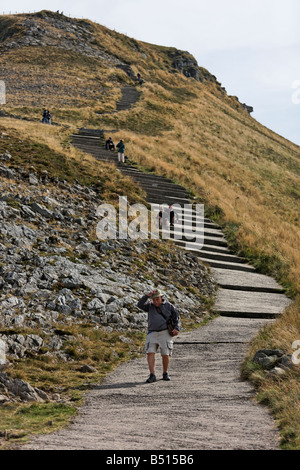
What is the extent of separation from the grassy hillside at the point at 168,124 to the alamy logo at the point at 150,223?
1.91m

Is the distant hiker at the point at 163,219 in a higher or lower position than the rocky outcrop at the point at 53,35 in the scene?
lower

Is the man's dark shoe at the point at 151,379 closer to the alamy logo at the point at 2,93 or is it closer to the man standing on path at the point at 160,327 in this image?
the man standing on path at the point at 160,327

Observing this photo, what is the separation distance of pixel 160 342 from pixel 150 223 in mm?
11438

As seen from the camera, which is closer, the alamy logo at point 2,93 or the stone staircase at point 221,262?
the stone staircase at point 221,262

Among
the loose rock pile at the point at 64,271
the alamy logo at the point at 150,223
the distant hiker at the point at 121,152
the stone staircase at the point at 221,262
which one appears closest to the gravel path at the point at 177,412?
the loose rock pile at the point at 64,271

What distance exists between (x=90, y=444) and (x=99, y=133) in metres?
30.8

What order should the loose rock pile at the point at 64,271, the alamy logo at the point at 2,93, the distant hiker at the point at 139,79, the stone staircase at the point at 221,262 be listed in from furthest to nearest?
the distant hiker at the point at 139,79
the alamy logo at the point at 2,93
the stone staircase at the point at 221,262
the loose rock pile at the point at 64,271

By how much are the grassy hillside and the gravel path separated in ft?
2.62

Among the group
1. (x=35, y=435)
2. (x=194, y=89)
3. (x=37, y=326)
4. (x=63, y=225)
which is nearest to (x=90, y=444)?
(x=35, y=435)

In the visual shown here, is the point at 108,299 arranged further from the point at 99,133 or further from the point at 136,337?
the point at 99,133

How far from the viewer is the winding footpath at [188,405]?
5.09 meters

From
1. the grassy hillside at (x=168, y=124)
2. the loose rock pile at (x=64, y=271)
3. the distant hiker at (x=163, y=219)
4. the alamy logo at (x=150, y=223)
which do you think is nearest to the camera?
the loose rock pile at (x=64, y=271)

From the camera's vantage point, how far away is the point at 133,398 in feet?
24.2

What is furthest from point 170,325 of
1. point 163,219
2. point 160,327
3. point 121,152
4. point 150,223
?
point 121,152
